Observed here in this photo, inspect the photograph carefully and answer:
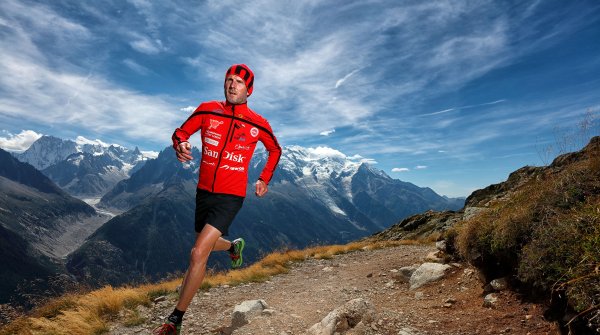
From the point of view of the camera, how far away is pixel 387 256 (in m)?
17.6

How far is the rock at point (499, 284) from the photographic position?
7523 millimetres

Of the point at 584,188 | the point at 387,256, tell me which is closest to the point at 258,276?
the point at 387,256

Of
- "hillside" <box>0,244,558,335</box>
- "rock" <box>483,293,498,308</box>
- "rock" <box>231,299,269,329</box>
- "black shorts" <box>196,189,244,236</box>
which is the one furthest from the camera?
"rock" <box>231,299,269,329</box>

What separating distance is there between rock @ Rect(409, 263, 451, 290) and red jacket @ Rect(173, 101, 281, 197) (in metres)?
6.74

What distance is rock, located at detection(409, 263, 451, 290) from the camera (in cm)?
1032

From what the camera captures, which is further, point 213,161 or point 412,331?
point 412,331

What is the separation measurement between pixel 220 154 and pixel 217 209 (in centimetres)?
93

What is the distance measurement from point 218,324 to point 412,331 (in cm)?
434

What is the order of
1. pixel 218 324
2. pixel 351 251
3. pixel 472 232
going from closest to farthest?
pixel 218 324
pixel 472 232
pixel 351 251

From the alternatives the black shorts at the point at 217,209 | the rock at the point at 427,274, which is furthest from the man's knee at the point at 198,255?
the rock at the point at 427,274

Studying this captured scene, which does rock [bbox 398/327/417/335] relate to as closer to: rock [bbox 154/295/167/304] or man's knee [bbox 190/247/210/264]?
man's knee [bbox 190/247/210/264]

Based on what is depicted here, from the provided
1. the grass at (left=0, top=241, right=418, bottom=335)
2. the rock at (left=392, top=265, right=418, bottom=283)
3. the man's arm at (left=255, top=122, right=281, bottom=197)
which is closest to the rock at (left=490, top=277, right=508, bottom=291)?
the rock at (left=392, top=265, right=418, bottom=283)

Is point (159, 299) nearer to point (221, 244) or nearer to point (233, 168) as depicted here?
point (221, 244)

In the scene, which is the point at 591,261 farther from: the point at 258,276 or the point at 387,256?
the point at 387,256
